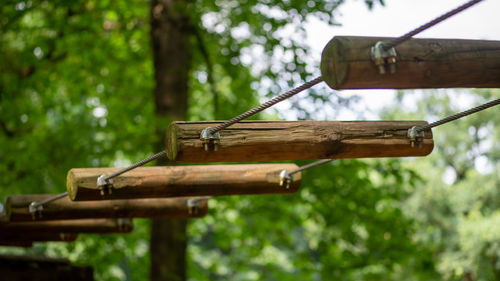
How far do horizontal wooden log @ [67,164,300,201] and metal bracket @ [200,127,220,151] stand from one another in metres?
0.77

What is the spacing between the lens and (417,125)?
2398mm

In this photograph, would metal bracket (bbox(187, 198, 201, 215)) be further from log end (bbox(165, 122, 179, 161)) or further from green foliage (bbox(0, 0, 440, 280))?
green foliage (bbox(0, 0, 440, 280))

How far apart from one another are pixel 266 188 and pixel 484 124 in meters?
15.3

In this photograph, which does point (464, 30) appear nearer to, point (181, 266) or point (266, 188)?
point (181, 266)

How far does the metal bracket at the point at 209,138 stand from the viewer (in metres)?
2.16

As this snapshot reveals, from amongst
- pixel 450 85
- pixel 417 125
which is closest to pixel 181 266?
pixel 417 125

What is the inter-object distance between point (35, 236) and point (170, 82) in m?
2.25

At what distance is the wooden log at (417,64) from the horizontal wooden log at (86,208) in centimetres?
212

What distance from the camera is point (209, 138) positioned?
2.16 m

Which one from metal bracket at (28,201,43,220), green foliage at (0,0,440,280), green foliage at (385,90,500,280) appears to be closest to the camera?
metal bracket at (28,201,43,220)

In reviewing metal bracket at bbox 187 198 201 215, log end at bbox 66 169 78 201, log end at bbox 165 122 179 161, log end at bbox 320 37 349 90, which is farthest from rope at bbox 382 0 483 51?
metal bracket at bbox 187 198 201 215

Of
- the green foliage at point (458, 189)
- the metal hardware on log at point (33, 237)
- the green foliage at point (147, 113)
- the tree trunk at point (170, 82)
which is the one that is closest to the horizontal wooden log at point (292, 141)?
the metal hardware on log at point (33, 237)

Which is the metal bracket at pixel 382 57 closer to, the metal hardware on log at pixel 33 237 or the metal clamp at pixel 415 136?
the metal clamp at pixel 415 136

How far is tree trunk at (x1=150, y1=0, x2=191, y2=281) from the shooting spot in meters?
5.87
